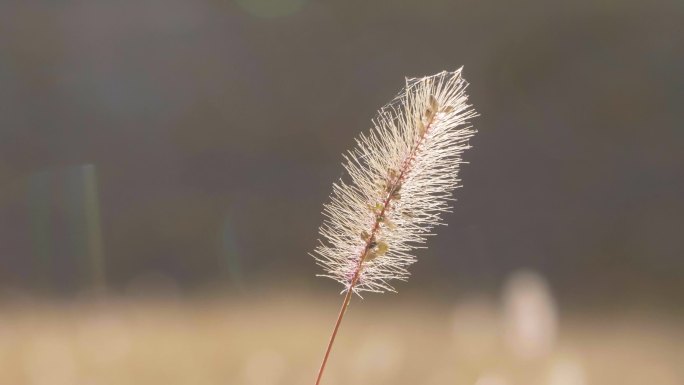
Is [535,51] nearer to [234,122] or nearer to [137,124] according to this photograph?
[234,122]

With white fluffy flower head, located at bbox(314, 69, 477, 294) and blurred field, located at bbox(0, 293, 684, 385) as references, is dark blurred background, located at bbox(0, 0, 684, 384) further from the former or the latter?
white fluffy flower head, located at bbox(314, 69, 477, 294)

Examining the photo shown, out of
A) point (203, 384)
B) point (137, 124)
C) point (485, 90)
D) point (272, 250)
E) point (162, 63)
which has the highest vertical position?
point (485, 90)

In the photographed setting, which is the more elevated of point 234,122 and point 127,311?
point 234,122

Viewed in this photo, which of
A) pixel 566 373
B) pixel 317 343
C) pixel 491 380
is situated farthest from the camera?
pixel 317 343

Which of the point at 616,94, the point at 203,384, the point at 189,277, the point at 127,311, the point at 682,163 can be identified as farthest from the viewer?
the point at 616,94

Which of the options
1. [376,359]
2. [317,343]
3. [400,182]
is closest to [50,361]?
[317,343]

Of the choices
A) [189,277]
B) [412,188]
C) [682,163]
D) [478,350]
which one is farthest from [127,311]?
[682,163]

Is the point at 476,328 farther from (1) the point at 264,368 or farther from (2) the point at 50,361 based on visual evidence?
(2) the point at 50,361

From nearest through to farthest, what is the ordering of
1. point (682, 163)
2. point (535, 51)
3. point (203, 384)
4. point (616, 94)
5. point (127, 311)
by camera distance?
point (203, 384) → point (127, 311) → point (682, 163) → point (616, 94) → point (535, 51)
